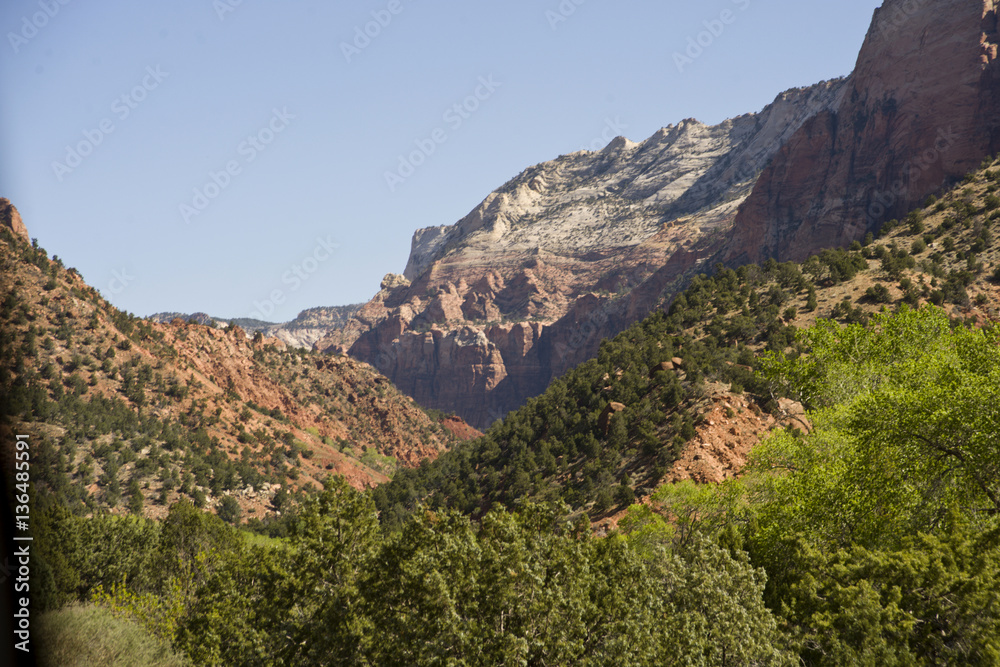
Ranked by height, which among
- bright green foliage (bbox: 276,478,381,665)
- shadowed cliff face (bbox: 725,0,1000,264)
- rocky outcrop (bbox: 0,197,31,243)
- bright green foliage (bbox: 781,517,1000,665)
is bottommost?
bright green foliage (bbox: 781,517,1000,665)

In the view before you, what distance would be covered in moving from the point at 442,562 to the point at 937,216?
93.4m

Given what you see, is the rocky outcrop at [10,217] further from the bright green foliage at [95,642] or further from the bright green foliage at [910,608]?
the bright green foliage at [910,608]

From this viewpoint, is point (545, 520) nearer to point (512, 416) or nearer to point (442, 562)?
point (442, 562)

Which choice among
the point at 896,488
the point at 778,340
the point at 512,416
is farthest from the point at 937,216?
the point at 896,488
